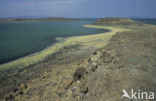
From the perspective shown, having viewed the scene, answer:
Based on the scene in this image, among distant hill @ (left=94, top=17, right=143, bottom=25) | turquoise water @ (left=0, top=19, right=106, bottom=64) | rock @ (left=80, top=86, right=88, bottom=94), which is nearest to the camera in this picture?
rock @ (left=80, top=86, right=88, bottom=94)

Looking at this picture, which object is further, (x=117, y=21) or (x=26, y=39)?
(x=117, y=21)

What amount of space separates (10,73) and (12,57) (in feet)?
13.5

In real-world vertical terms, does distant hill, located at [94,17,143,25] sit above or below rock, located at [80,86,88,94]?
above

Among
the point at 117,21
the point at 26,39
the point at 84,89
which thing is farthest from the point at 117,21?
the point at 84,89

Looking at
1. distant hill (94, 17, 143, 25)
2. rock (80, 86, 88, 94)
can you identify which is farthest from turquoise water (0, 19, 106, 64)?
distant hill (94, 17, 143, 25)

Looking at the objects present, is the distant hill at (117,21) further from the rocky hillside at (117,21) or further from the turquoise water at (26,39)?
the turquoise water at (26,39)

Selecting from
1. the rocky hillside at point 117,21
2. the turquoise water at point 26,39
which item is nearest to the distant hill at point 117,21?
the rocky hillside at point 117,21

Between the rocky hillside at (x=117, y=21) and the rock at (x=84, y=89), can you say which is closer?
the rock at (x=84, y=89)

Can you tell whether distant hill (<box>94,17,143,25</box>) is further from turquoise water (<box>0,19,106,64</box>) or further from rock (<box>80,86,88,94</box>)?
rock (<box>80,86,88,94</box>)

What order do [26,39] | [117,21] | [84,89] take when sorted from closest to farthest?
[84,89] < [26,39] < [117,21]

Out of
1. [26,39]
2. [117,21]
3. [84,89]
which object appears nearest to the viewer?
[84,89]

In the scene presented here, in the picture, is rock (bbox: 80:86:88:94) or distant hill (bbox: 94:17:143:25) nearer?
rock (bbox: 80:86:88:94)

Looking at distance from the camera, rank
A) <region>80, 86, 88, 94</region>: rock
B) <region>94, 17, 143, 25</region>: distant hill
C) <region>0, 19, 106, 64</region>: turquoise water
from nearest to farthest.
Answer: <region>80, 86, 88, 94</region>: rock → <region>0, 19, 106, 64</region>: turquoise water → <region>94, 17, 143, 25</region>: distant hill

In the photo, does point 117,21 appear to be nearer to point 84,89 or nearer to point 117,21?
point 117,21
